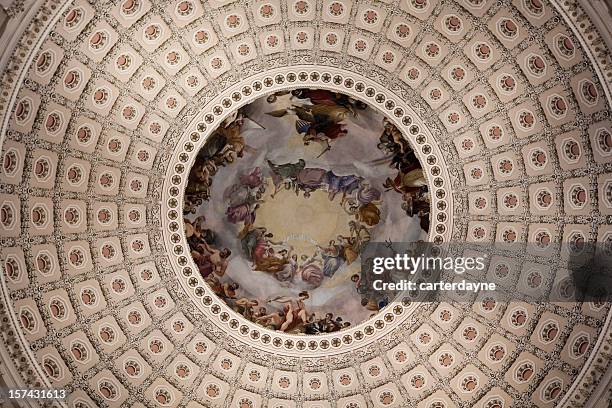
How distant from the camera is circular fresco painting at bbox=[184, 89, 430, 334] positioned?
2400cm

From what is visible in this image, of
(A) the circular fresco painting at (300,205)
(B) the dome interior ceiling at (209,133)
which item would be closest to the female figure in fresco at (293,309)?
(A) the circular fresco painting at (300,205)

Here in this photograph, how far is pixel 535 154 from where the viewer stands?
21.6 meters

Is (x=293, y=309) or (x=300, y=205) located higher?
(x=300, y=205)

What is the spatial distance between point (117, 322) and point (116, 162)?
4.26 meters

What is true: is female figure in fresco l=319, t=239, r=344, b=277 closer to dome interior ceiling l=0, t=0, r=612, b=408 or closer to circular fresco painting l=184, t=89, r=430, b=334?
circular fresco painting l=184, t=89, r=430, b=334

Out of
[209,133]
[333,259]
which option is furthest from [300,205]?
[209,133]

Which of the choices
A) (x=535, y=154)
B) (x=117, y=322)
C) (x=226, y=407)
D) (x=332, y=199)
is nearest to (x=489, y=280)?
(x=535, y=154)

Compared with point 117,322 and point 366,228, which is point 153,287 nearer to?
point 117,322
